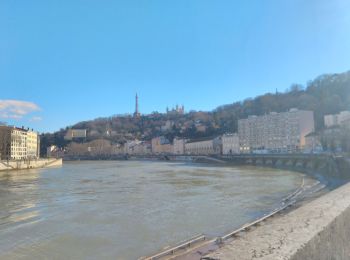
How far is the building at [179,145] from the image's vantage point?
151 meters

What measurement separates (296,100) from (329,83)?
15.2m

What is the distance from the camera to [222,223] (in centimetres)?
1357

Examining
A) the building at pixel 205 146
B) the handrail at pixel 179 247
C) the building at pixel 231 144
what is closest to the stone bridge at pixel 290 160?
the building at pixel 231 144

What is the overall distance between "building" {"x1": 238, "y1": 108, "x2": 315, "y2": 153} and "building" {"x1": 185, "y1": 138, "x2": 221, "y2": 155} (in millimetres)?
8167

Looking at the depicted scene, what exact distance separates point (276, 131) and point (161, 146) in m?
61.5

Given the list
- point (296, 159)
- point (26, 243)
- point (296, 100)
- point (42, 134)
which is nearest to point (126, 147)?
point (42, 134)

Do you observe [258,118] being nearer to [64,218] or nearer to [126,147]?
[126,147]

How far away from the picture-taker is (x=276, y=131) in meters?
115

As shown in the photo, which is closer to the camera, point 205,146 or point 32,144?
point 32,144

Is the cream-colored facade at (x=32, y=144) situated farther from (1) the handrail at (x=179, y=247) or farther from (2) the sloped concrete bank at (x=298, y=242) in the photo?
(2) the sloped concrete bank at (x=298, y=242)

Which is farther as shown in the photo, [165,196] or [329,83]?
[329,83]

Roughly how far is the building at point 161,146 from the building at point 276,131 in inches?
1581

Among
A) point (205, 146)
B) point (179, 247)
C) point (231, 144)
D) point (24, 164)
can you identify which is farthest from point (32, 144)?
point (179, 247)

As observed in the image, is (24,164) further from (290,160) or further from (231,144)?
(231,144)
